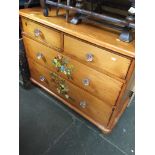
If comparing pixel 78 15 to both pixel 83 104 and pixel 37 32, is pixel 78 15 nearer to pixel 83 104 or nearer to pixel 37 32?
pixel 37 32

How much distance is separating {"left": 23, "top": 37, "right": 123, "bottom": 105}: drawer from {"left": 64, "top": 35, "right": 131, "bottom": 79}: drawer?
1.8 inches

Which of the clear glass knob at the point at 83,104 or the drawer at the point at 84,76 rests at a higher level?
the drawer at the point at 84,76

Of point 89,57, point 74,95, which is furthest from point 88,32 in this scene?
point 74,95

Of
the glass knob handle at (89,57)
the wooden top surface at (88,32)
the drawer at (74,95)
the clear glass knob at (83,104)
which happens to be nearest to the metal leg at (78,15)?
the wooden top surface at (88,32)

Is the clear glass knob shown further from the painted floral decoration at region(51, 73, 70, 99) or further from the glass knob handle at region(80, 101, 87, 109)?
the painted floral decoration at region(51, 73, 70, 99)

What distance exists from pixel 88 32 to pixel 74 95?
0.52 metres

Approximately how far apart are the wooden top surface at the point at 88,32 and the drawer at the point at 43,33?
49mm

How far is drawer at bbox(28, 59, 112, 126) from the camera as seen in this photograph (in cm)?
109

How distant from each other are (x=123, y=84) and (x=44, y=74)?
716 millimetres

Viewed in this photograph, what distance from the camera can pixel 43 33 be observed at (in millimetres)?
1060

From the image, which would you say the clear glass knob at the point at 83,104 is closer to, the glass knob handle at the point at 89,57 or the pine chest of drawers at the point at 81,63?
the pine chest of drawers at the point at 81,63

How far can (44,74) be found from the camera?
133 centimetres

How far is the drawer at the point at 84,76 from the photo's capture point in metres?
0.92
